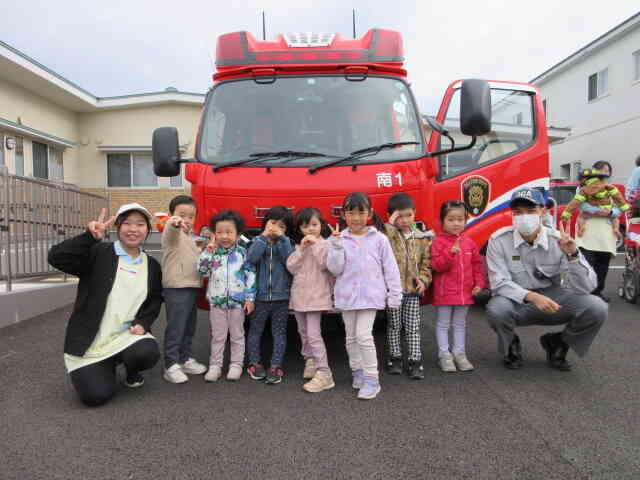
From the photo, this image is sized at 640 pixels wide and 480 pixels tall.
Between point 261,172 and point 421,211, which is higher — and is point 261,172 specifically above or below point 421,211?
above

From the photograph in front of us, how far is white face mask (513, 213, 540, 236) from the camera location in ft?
12.8

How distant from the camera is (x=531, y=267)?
13.3 feet

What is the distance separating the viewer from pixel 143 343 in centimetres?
357

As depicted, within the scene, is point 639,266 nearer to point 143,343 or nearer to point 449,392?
point 449,392

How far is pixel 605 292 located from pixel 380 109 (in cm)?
542

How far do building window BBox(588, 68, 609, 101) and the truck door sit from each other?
15219 millimetres

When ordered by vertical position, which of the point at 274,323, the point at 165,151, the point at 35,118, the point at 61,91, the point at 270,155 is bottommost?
the point at 274,323

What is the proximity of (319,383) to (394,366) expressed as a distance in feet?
2.30

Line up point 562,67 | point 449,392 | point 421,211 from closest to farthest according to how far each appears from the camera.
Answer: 1. point 449,392
2. point 421,211
3. point 562,67

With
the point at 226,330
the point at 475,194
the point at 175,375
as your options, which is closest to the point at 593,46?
the point at 475,194

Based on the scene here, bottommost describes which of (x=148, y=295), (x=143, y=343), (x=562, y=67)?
(x=143, y=343)

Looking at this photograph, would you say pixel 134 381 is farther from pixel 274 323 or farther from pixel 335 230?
pixel 335 230

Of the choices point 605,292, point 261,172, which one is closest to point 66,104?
point 261,172

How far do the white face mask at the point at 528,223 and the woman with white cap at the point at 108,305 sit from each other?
9.63ft
